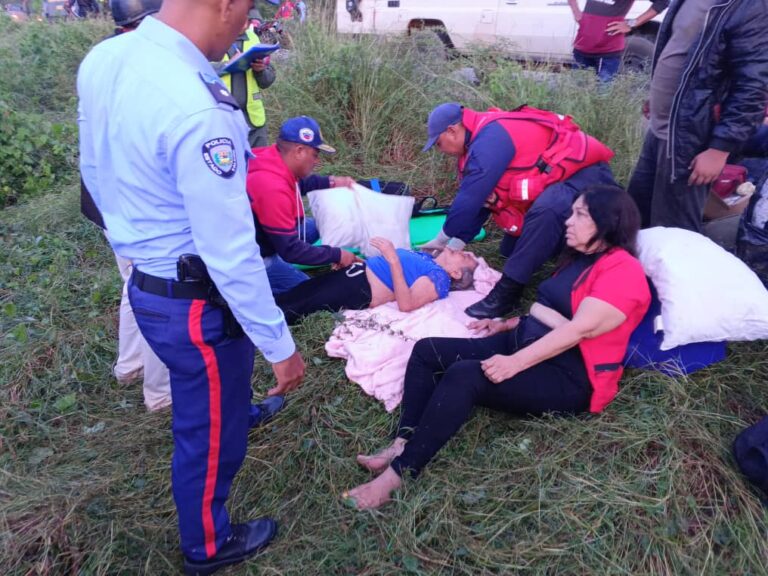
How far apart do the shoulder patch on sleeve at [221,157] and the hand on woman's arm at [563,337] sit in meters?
1.33

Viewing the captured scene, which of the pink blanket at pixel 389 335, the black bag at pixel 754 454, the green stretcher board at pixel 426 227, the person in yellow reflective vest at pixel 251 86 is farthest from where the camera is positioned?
the green stretcher board at pixel 426 227

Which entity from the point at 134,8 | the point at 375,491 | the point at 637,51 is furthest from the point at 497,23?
the point at 375,491

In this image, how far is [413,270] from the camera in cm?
321

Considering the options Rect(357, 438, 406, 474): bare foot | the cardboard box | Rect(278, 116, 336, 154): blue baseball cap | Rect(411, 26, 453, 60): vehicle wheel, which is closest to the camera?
Rect(357, 438, 406, 474): bare foot

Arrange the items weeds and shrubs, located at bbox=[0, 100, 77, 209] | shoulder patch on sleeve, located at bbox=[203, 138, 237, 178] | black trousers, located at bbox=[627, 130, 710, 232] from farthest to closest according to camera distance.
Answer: weeds and shrubs, located at bbox=[0, 100, 77, 209] < black trousers, located at bbox=[627, 130, 710, 232] < shoulder patch on sleeve, located at bbox=[203, 138, 237, 178]

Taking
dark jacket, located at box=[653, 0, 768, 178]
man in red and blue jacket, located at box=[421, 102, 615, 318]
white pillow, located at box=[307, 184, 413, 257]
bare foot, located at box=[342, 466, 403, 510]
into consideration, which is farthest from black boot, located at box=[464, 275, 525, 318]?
bare foot, located at box=[342, 466, 403, 510]

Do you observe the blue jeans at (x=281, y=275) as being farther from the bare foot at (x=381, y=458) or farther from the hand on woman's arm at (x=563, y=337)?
the hand on woman's arm at (x=563, y=337)

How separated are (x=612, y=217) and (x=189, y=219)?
166cm

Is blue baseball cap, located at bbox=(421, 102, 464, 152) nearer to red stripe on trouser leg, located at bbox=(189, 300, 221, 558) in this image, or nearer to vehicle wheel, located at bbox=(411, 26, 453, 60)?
red stripe on trouser leg, located at bbox=(189, 300, 221, 558)

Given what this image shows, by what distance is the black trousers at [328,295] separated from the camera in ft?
10.3

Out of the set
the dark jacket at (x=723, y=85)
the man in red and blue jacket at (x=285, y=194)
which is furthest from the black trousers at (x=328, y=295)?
the dark jacket at (x=723, y=85)

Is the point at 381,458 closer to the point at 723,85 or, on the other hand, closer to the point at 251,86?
the point at 723,85

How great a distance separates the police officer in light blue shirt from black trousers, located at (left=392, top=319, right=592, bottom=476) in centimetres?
72

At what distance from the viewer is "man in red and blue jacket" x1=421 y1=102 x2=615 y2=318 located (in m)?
2.94
